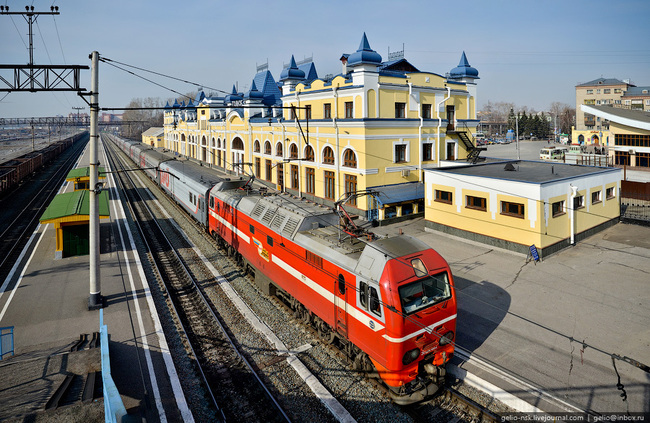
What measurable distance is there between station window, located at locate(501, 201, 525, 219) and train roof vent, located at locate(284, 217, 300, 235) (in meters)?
13.2

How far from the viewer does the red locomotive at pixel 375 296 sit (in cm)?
930

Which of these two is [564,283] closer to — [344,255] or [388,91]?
[344,255]

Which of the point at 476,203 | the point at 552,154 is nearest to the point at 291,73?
the point at 476,203

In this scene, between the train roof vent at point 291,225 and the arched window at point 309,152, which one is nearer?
the train roof vent at point 291,225

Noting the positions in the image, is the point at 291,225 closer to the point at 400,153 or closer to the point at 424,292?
the point at 424,292

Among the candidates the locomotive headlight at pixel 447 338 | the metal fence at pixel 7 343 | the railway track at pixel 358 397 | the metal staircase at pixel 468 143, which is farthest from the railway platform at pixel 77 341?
the metal staircase at pixel 468 143

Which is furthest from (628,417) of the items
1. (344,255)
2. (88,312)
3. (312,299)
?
(88,312)

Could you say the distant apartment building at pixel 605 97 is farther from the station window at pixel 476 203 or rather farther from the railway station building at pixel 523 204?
the station window at pixel 476 203

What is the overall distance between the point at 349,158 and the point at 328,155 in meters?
2.52

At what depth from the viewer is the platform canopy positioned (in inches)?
794

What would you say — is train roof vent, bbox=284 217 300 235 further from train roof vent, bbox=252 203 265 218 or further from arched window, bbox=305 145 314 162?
arched window, bbox=305 145 314 162

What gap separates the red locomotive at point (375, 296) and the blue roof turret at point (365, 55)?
16.6m

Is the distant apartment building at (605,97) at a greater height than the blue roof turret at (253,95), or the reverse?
the distant apartment building at (605,97)

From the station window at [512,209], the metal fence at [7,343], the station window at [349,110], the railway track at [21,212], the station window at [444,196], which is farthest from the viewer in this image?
the station window at [349,110]
